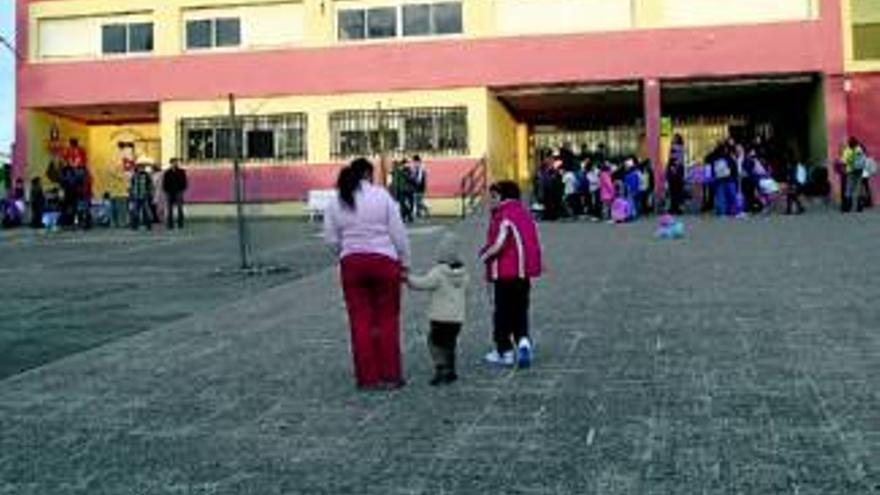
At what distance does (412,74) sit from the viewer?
3400 centimetres

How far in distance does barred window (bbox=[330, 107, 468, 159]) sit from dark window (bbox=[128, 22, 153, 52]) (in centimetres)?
593

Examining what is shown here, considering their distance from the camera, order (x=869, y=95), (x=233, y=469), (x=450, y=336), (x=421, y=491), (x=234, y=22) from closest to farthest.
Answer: (x=421, y=491) < (x=233, y=469) < (x=450, y=336) < (x=869, y=95) < (x=234, y=22)

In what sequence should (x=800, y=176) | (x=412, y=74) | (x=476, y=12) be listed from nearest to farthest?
(x=800, y=176) < (x=476, y=12) < (x=412, y=74)

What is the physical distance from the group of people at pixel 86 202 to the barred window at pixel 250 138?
2593 mm

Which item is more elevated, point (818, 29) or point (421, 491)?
point (818, 29)

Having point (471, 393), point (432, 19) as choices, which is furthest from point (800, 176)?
point (471, 393)

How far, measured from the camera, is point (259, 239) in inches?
984

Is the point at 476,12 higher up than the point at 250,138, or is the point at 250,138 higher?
the point at 476,12

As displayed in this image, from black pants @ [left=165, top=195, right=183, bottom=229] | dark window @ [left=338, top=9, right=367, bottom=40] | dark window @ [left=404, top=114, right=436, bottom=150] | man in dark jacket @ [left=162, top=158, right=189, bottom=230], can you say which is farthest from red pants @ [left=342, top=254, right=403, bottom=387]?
dark window @ [left=338, top=9, right=367, bottom=40]

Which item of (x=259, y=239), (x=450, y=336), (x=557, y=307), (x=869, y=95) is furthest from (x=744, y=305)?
(x=869, y=95)

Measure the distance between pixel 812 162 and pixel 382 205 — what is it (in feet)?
88.3

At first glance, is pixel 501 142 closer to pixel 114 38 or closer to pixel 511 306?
pixel 114 38

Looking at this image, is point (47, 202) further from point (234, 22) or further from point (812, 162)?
point (812, 162)

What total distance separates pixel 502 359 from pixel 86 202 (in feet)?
75.2
